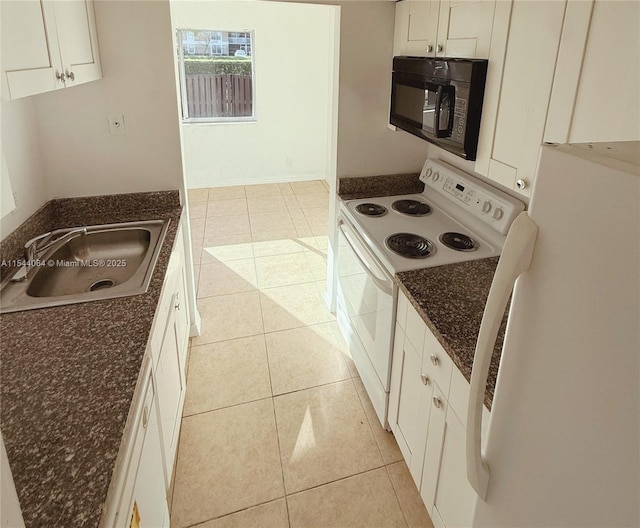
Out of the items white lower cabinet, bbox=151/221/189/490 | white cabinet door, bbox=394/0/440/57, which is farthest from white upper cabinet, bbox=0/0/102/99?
white cabinet door, bbox=394/0/440/57

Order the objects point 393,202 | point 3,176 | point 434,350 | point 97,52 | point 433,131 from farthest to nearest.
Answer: point 393,202, point 97,52, point 433,131, point 434,350, point 3,176

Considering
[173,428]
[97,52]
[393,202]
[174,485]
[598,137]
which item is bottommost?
[174,485]

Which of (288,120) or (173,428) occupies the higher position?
(288,120)

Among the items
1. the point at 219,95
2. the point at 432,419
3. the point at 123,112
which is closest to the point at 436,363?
the point at 432,419

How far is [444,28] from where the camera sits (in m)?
1.74

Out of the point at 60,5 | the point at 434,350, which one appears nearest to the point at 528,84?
the point at 434,350

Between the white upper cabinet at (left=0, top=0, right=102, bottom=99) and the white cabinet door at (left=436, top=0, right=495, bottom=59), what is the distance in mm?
1404

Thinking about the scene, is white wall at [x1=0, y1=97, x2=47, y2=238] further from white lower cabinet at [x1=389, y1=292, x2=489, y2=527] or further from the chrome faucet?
white lower cabinet at [x1=389, y1=292, x2=489, y2=527]

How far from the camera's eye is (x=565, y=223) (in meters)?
0.56

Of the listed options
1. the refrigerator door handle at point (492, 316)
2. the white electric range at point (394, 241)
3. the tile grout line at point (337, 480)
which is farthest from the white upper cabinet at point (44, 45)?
the tile grout line at point (337, 480)

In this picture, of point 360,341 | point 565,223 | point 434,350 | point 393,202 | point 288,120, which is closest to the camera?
point 565,223

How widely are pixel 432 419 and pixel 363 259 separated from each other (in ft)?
2.65

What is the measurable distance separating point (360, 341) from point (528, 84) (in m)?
1.43

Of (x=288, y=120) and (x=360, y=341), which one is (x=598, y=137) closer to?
(x=360, y=341)
